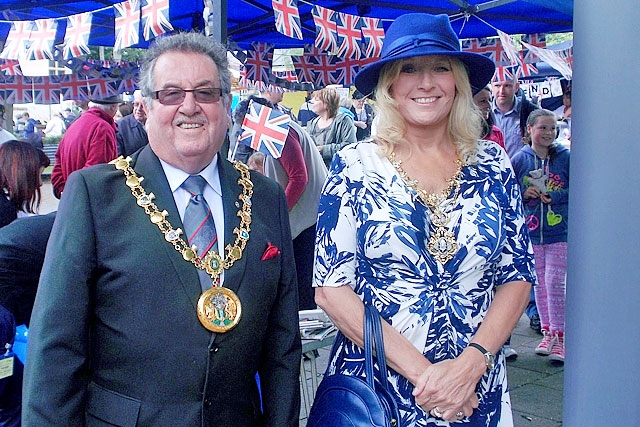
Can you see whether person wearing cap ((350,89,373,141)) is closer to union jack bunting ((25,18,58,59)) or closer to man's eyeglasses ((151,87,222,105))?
union jack bunting ((25,18,58,59))

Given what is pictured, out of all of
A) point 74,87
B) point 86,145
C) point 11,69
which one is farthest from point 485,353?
point 11,69

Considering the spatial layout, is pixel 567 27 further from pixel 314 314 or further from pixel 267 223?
pixel 267 223

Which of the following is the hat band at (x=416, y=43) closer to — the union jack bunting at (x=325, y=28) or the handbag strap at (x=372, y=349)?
the handbag strap at (x=372, y=349)

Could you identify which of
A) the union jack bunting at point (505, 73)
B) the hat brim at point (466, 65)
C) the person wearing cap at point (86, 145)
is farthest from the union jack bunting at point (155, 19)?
the union jack bunting at point (505, 73)

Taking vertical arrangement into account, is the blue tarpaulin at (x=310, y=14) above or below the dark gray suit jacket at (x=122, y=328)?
above

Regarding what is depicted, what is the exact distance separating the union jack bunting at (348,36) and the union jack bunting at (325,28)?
8cm

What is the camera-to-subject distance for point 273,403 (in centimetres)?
186

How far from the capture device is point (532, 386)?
450cm

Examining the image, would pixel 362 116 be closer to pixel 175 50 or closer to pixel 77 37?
pixel 77 37

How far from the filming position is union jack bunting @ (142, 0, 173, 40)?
4.32 m

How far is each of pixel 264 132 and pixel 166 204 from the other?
2484 mm

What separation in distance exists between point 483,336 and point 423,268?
27 centimetres

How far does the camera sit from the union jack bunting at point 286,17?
4.60 m

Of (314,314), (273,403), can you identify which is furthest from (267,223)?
(314,314)
